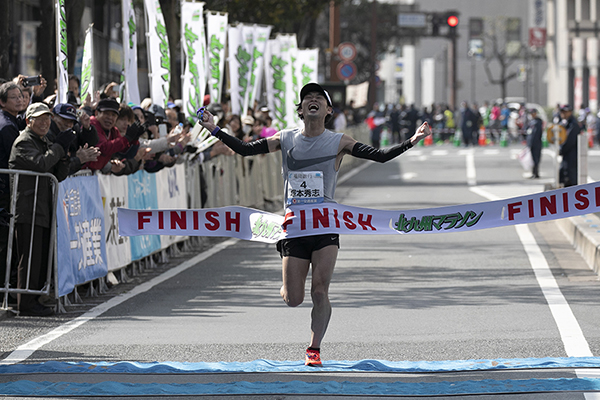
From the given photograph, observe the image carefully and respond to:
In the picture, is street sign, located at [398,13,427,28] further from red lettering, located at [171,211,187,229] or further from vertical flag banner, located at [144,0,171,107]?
red lettering, located at [171,211,187,229]

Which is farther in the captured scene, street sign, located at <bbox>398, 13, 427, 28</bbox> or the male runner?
street sign, located at <bbox>398, 13, 427, 28</bbox>

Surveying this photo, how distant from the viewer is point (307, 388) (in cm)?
686

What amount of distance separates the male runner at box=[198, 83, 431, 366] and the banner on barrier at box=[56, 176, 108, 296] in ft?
11.0

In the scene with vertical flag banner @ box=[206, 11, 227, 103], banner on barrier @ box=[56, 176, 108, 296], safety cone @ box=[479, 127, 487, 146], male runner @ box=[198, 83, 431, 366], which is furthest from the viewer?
safety cone @ box=[479, 127, 487, 146]

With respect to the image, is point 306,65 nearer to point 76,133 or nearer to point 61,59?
point 61,59

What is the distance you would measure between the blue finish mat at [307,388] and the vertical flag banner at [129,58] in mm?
9570

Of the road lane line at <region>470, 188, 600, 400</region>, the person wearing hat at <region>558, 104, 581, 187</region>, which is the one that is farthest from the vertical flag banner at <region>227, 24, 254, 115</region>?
the road lane line at <region>470, 188, 600, 400</region>

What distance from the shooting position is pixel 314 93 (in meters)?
7.56

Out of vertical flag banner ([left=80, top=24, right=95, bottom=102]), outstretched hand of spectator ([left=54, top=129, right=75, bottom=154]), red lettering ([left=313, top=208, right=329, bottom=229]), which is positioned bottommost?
red lettering ([left=313, top=208, right=329, bottom=229])

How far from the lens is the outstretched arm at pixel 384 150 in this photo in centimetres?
740

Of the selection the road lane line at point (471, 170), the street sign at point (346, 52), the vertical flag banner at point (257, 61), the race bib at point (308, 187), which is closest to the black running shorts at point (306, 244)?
the race bib at point (308, 187)

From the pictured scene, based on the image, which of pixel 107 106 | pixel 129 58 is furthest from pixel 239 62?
pixel 107 106

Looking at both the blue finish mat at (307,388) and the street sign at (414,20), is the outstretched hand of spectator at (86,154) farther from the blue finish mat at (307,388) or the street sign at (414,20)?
the street sign at (414,20)

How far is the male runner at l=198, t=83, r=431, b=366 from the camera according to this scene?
7.56 meters
